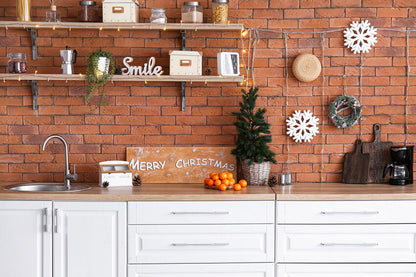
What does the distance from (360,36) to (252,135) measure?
1123mm

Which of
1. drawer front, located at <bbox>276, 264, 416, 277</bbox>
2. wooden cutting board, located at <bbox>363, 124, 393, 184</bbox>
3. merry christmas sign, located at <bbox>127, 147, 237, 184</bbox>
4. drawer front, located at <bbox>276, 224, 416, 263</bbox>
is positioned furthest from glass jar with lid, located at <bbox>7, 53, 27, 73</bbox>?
wooden cutting board, located at <bbox>363, 124, 393, 184</bbox>

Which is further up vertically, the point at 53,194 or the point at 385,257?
the point at 53,194

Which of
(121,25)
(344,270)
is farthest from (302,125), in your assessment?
(121,25)

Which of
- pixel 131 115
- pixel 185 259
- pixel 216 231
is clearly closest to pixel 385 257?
pixel 216 231

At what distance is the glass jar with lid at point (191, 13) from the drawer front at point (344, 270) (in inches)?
70.2

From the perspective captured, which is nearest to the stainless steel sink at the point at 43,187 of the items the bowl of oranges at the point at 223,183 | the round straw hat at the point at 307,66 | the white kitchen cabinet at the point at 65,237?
the white kitchen cabinet at the point at 65,237

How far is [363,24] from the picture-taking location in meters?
3.34

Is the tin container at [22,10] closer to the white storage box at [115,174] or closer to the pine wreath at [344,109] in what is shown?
the white storage box at [115,174]

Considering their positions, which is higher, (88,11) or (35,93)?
(88,11)

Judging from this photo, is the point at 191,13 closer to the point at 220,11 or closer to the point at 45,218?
the point at 220,11

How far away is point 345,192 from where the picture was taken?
115 inches

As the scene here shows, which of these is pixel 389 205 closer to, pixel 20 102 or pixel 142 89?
pixel 142 89

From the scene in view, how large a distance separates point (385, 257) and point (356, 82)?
4.28 feet

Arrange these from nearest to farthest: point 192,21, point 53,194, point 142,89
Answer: point 53,194 → point 192,21 → point 142,89
